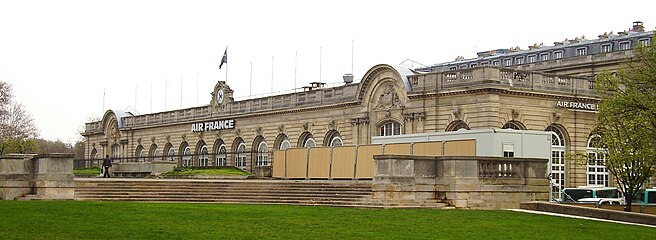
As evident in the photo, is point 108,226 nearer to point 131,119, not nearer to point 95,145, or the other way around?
point 131,119

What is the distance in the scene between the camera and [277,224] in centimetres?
2469

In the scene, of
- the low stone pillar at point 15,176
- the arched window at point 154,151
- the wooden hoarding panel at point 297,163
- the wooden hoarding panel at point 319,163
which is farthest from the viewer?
the arched window at point 154,151

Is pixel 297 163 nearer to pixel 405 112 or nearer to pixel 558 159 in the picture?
pixel 405 112

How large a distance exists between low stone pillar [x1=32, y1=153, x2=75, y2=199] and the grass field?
5622mm

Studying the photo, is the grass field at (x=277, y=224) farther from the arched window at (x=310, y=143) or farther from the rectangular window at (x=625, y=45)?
the rectangular window at (x=625, y=45)

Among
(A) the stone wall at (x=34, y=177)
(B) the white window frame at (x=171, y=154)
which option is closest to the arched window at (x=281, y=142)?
(B) the white window frame at (x=171, y=154)

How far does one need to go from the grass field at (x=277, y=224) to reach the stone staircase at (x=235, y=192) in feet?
12.1

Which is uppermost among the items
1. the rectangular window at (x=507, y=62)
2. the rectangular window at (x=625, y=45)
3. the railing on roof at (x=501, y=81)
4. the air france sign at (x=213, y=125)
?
the rectangular window at (x=625, y=45)

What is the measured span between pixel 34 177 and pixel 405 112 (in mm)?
24856

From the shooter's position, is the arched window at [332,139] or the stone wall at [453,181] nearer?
the stone wall at [453,181]

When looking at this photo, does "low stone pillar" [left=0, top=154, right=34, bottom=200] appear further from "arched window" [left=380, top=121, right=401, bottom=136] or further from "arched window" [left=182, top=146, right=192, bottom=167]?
"arched window" [left=182, top=146, right=192, bottom=167]

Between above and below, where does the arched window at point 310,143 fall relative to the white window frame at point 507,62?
below


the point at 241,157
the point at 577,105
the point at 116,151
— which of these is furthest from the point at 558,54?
the point at 116,151

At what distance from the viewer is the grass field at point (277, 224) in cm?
2172
